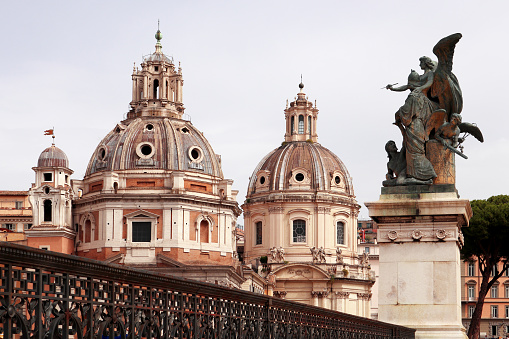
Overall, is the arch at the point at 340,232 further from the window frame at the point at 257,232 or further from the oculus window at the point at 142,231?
the oculus window at the point at 142,231

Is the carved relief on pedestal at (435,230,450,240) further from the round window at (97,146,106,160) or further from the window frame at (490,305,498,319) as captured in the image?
the window frame at (490,305,498,319)

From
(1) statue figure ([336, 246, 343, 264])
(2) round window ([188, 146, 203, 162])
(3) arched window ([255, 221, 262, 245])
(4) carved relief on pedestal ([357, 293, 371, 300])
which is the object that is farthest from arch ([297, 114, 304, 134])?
(2) round window ([188, 146, 203, 162])

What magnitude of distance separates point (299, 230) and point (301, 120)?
502 inches

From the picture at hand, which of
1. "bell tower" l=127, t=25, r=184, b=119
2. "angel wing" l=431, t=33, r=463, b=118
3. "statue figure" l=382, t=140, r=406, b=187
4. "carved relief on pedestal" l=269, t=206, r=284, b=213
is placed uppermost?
"bell tower" l=127, t=25, r=184, b=119

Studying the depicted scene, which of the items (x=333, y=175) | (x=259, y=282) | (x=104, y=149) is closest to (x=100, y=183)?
(x=104, y=149)

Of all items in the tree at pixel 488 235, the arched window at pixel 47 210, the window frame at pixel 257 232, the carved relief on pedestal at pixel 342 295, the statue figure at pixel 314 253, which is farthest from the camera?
the window frame at pixel 257 232

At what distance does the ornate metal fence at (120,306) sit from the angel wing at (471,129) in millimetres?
3802

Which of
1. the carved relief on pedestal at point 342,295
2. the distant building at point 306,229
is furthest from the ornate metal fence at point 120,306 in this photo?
the carved relief on pedestal at point 342,295

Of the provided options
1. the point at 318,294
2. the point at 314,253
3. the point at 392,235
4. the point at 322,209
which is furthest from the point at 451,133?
the point at 322,209

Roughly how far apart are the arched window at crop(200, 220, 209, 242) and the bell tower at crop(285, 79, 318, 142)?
Answer: 22467 mm

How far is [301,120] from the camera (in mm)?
107250

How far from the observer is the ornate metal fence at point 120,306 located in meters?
6.86

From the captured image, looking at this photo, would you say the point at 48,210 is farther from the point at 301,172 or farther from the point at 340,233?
the point at 340,233

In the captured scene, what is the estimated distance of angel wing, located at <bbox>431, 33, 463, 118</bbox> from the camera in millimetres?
14969
